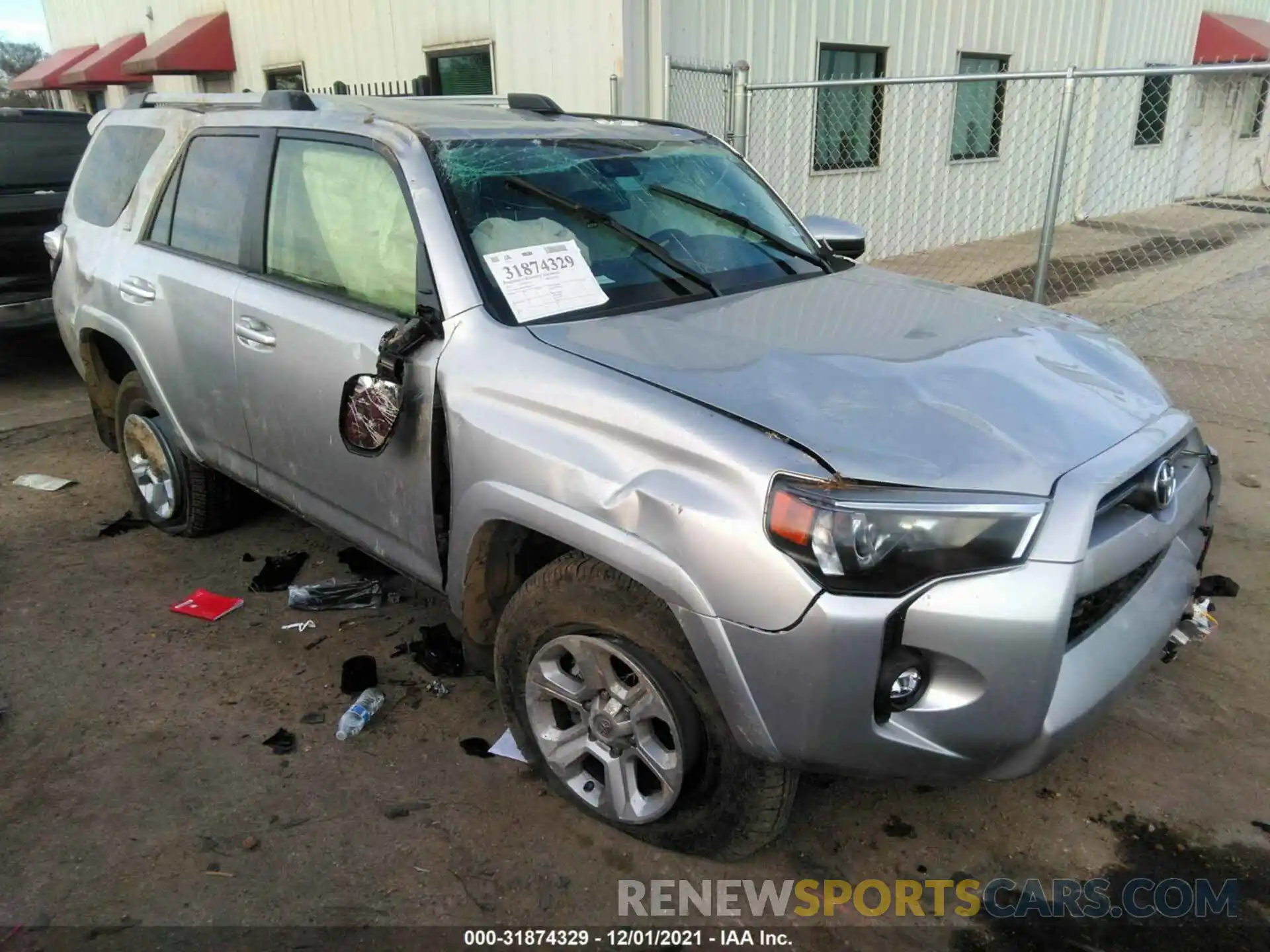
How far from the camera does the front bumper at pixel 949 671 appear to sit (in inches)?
76.7

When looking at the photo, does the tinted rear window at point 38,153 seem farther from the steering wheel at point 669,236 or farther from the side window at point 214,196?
the steering wheel at point 669,236

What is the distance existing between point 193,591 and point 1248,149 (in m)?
21.1

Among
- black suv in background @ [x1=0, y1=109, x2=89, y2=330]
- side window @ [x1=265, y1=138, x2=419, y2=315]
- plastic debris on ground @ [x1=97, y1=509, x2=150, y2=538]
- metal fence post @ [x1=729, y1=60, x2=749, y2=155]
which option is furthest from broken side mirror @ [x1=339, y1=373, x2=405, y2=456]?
black suv in background @ [x1=0, y1=109, x2=89, y2=330]

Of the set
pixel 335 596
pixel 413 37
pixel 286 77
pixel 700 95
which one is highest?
pixel 413 37

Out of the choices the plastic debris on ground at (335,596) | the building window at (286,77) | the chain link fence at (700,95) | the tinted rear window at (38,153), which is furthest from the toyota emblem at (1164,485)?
the building window at (286,77)

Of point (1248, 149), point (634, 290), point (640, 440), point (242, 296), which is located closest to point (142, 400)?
point (242, 296)

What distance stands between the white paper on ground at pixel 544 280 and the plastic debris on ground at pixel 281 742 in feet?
5.07

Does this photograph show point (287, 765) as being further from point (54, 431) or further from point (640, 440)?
point (54, 431)

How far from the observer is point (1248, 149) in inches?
722

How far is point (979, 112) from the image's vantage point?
38.5 ft

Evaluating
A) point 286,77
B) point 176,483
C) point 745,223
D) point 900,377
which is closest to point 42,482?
point 176,483

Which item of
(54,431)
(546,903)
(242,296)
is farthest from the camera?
(54,431)

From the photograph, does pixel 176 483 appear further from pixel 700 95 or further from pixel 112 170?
pixel 700 95

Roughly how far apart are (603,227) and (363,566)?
1983mm
